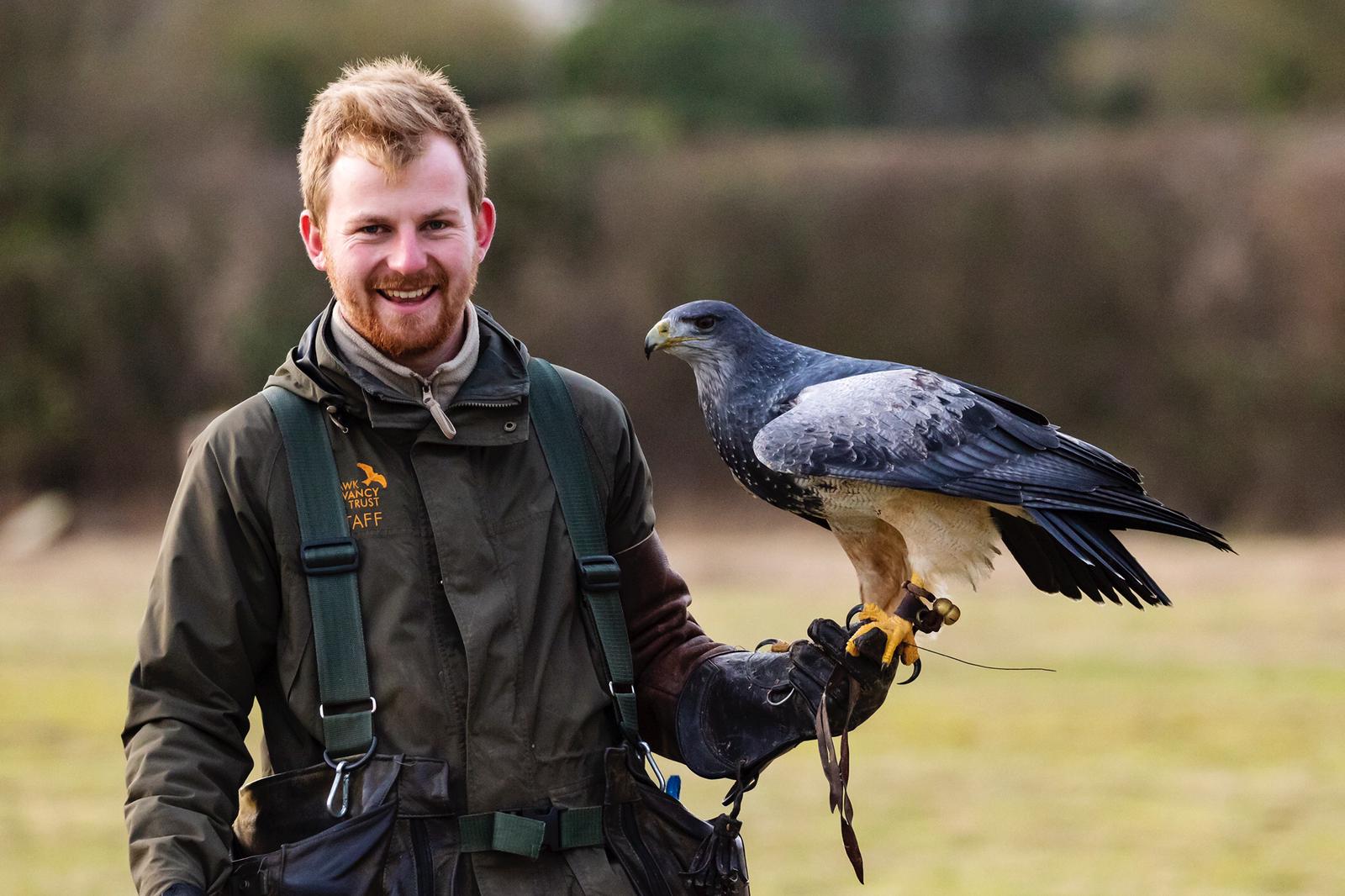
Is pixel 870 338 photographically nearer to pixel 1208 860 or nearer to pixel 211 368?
pixel 211 368

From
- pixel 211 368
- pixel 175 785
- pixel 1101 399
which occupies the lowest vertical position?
pixel 175 785

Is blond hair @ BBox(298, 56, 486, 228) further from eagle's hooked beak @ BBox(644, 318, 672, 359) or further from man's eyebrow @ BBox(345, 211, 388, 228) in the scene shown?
eagle's hooked beak @ BBox(644, 318, 672, 359)

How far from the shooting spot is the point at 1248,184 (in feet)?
60.3

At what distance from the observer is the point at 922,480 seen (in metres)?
3.28

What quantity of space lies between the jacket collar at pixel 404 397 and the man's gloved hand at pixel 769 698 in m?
0.65

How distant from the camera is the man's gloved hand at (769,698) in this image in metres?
3.15

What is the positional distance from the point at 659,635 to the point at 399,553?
0.65m

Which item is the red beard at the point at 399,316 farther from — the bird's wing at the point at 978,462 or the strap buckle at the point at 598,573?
the bird's wing at the point at 978,462

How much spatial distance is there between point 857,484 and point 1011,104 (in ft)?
82.4

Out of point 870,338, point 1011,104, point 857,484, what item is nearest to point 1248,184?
point 870,338

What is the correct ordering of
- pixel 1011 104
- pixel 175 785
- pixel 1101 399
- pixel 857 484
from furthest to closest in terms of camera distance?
pixel 1011 104 < pixel 1101 399 < pixel 857 484 < pixel 175 785

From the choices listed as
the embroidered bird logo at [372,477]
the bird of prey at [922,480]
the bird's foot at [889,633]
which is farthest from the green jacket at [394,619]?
the bird of prey at [922,480]

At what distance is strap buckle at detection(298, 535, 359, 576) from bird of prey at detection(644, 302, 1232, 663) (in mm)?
955

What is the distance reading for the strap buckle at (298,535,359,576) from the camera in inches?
Result: 107
